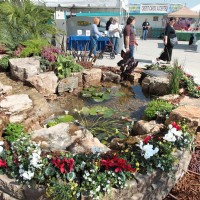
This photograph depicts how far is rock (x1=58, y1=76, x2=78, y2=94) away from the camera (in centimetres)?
635

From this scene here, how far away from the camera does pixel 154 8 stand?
2444 cm

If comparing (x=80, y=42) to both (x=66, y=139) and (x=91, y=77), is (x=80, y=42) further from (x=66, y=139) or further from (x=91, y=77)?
(x=66, y=139)

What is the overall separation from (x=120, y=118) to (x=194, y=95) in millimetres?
1693

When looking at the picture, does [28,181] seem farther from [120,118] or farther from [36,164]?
[120,118]

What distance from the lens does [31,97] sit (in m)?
5.21

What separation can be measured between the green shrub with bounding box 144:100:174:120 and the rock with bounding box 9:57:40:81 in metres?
3.09

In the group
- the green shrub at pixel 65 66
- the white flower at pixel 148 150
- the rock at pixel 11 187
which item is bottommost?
the rock at pixel 11 187

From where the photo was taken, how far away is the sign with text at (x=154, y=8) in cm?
2417

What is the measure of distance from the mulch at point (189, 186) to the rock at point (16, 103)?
2.98 m

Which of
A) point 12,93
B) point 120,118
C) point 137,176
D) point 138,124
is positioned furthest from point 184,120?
point 12,93

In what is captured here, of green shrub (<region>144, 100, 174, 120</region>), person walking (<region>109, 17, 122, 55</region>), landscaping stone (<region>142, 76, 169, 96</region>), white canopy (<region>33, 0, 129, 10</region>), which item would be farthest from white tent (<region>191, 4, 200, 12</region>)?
green shrub (<region>144, 100, 174, 120</region>)

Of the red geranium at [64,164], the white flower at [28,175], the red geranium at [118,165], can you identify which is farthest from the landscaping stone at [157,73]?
the white flower at [28,175]

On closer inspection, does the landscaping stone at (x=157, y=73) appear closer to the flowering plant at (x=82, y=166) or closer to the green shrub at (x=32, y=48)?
the green shrub at (x=32, y=48)

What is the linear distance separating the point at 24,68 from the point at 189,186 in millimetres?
4652
